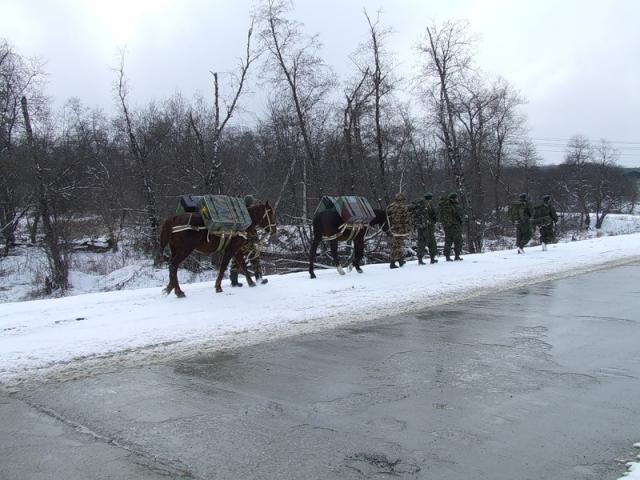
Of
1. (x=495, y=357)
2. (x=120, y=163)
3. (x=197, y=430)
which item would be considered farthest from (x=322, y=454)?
(x=120, y=163)

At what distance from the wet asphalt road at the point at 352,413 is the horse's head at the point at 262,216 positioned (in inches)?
201

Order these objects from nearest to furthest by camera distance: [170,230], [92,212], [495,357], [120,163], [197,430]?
[197,430] < [495,357] < [170,230] < [92,212] < [120,163]

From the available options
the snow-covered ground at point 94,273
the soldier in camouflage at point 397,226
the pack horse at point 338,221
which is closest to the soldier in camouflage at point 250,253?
the pack horse at point 338,221

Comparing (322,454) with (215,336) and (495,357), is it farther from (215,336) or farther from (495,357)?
(215,336)

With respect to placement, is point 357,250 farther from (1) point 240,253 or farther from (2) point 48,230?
(2) point 48,230

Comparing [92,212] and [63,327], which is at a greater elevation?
[92,212]

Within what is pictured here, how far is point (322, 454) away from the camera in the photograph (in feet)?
12.3

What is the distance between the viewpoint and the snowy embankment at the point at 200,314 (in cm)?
643

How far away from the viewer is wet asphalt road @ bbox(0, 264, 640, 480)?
359 centimetres

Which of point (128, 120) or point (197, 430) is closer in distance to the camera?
point (197, 430)

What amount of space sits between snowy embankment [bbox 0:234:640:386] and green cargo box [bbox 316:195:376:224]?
1405mm

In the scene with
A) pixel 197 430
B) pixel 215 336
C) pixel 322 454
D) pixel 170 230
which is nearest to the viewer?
pixel 322 454

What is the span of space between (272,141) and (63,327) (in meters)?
26.6

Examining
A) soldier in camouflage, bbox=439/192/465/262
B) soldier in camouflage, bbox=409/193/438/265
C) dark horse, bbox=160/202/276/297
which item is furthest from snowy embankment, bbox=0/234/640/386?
soldier in camouflage, bbox=439/192/465/262
